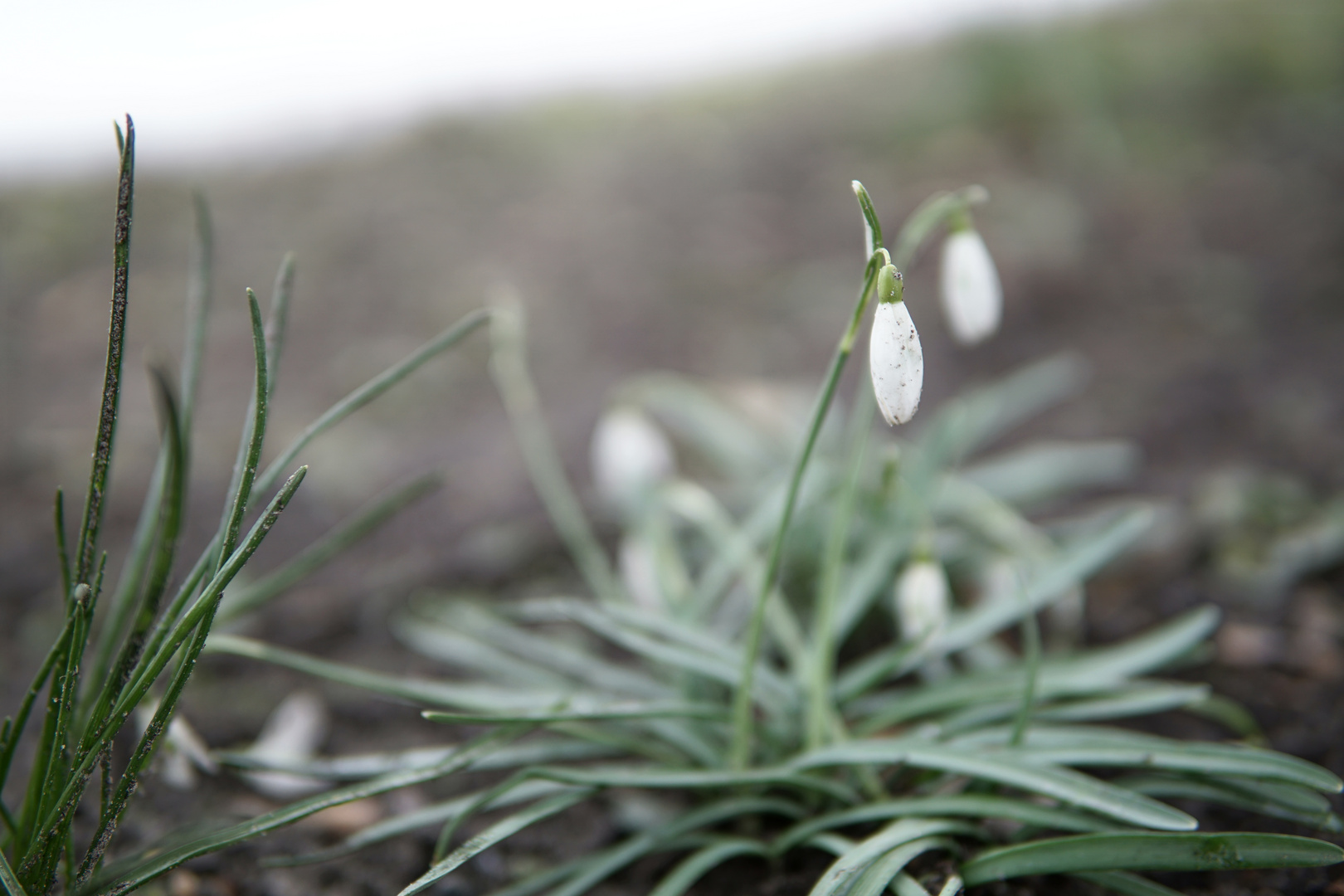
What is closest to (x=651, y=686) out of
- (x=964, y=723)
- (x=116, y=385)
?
(x=964, y=723)

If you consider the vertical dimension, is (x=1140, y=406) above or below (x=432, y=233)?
below

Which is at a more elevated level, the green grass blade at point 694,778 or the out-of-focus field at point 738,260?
the out-of-focus field at point 738,260

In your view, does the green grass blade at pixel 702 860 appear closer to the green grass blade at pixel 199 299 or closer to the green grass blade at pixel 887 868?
the green grass blade at pixel 887 868

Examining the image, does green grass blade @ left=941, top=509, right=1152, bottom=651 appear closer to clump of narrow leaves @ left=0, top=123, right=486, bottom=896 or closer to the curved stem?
the curved stem

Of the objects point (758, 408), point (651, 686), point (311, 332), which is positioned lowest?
point (651, 686)

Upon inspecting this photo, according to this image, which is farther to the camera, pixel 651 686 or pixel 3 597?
pixel 3 597

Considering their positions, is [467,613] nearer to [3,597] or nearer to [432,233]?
[3,597]

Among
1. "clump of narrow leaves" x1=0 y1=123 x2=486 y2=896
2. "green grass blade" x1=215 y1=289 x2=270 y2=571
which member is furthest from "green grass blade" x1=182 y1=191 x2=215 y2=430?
"green grass blade" x1=215 y1=289 x2=270 y2=571

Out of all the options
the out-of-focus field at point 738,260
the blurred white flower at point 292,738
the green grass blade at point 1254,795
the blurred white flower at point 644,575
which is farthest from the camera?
the out-of-focus field at point 738,260

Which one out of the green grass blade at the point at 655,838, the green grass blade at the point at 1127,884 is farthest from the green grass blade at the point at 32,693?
the green grass blade at the point at 1127,884
